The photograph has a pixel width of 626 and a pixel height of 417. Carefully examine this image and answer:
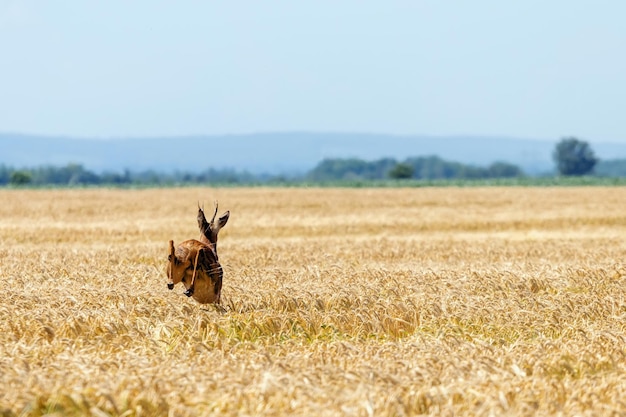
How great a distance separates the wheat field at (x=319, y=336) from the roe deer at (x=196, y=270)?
20 cm

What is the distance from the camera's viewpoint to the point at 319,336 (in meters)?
10.6

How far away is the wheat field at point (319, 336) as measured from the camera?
23.1 ft

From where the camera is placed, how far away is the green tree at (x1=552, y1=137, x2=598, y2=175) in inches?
7397

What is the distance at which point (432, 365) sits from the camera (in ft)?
27.0

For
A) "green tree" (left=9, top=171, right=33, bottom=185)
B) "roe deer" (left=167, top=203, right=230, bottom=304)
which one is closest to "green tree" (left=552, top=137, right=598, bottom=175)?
"green tree" (left=9, top=171, right=33, bottom=185)

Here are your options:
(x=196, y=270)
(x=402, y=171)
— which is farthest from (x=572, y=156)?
(x=196, y=270)

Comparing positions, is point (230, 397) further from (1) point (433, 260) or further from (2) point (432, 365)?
(1) point (433, 260)

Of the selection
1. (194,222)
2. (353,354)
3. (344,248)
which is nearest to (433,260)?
(344,248)

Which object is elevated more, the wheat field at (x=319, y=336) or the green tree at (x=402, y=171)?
the wheat field at (x=319, y=336)

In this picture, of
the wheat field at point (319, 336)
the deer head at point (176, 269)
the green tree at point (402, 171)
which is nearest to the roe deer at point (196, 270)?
the deer head at point (176, 269)

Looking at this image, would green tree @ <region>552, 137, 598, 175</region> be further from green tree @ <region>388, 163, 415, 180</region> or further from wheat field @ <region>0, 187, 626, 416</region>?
wheat field @ <region>0, 187, 626, 416</region>

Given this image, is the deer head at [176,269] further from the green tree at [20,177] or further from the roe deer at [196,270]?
the green tree at [20,177]

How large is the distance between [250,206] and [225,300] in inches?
1311

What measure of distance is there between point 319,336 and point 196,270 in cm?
155
